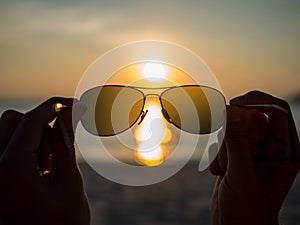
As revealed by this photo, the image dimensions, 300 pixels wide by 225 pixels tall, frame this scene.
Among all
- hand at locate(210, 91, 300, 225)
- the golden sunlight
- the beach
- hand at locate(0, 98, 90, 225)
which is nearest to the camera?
hand at locate(0, 98, 90, 225)

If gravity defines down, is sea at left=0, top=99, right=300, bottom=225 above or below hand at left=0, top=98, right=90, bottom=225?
below

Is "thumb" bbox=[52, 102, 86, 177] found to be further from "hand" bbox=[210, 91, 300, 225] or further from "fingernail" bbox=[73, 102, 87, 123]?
"hand" bbox=[210, 91, 300, 225]

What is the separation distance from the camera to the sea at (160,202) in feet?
20.4

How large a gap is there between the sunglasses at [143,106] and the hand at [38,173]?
28 centimetres

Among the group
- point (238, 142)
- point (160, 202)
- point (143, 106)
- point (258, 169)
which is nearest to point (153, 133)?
point (143, 106)

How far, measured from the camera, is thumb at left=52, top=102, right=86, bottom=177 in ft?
5.03

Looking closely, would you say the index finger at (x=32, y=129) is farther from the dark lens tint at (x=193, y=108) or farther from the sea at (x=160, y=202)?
the sea at (x=160, y=202)

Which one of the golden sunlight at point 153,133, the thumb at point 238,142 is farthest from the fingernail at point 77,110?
the golden sunlight at point 153,133

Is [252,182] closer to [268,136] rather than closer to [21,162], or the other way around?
[268,136]

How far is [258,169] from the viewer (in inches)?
64.4

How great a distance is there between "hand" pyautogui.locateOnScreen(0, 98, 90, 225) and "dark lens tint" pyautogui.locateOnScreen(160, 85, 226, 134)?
482mm

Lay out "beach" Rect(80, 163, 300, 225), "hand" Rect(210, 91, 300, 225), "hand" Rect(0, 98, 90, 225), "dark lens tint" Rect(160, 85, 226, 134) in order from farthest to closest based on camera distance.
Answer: "beach" Rect(80, 163, 300, 225) → "dark lens tint" Rect(160, 85, 226, 134) → "hand" Rect(210, 91, 300, 225) → "hand" Rect(0, 98, 90, 225)

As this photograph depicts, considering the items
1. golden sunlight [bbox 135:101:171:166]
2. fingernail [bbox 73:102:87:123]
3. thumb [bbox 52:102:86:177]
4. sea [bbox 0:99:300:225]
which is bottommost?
sea [bbox 0:99:300:225]

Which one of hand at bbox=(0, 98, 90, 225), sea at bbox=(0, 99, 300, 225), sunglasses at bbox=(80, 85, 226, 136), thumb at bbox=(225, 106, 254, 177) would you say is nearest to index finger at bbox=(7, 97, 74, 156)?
hand at bbox=(0, 98, 90, 225)
